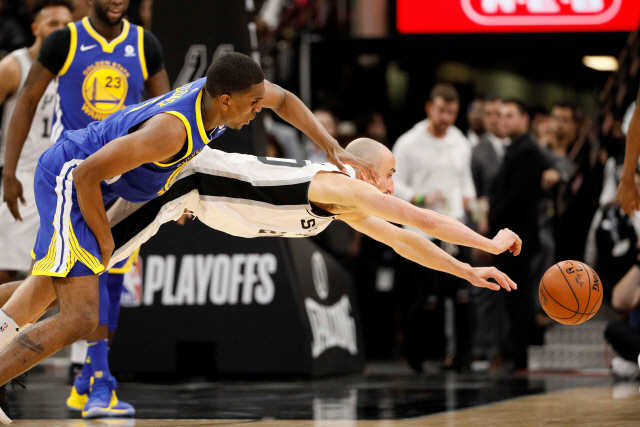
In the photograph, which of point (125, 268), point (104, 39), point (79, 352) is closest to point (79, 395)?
point (125, 268)

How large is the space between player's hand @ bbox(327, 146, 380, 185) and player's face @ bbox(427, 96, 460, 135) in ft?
13.4

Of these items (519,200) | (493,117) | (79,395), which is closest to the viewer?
(79,395)

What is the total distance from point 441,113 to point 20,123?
4.68 metres

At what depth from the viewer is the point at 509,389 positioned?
670 centimetres

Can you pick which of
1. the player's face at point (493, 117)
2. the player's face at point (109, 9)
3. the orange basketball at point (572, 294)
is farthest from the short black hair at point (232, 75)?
the player's face at point (493, 117)

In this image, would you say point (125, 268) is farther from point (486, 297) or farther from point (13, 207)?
point (486, 297)

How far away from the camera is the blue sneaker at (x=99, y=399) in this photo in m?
5.10

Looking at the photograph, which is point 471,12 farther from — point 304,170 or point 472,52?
point 304,170

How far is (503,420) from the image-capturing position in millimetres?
4836

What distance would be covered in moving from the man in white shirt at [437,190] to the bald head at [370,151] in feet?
11.5

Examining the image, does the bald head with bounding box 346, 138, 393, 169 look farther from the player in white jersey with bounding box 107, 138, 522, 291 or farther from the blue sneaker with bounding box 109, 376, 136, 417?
the blue sneaker with bounding box 109, 376, 136, 417

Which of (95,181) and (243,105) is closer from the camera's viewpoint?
(95,181)

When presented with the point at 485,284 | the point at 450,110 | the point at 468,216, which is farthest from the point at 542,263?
the point at 485,284

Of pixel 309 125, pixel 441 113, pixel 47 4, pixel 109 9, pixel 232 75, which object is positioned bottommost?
pixel 309 125
